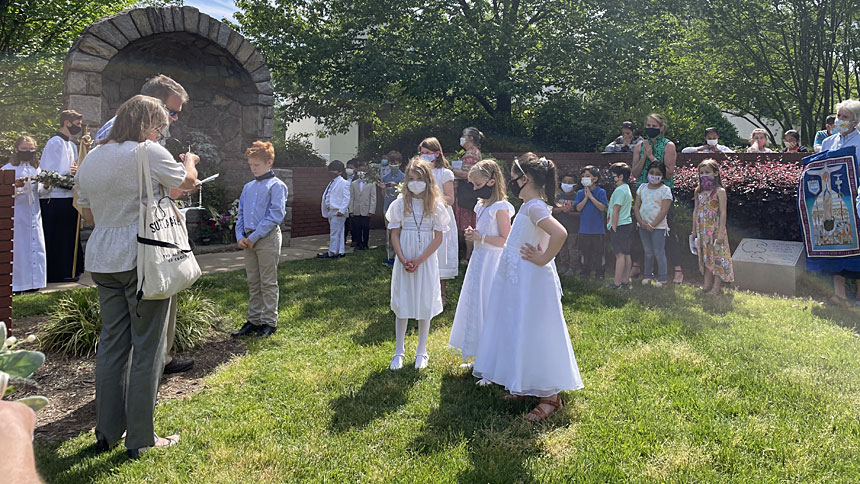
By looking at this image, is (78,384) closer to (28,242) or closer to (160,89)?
(160,89)

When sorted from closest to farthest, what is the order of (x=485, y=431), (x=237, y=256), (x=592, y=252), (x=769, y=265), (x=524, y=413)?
(x=485, y=431)
(x=524, y=413)
(x=769, y=265)
(x=592, y=252)
(x=237, y=256)

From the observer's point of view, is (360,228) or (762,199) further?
(360,228)

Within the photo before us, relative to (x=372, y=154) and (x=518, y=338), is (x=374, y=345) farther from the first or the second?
(x=372, y=154)

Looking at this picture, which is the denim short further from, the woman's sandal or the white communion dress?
the white communion dress

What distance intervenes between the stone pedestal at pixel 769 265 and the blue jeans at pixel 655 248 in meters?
1.20

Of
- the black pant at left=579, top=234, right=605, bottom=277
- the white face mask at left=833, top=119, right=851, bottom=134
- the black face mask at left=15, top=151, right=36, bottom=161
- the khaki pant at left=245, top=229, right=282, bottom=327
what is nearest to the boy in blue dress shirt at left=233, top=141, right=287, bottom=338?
the khaki pant at left=245, top=229, right=282, bottom=327

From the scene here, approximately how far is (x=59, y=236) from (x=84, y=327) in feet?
12.0

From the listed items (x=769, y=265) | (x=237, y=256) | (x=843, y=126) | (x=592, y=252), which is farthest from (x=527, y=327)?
(x=237, y=256)

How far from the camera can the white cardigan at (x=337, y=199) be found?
1045 centimetres

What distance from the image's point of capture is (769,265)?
815cm

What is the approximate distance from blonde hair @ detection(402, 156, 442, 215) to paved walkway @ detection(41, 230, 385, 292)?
499cm

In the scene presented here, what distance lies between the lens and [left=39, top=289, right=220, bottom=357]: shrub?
Result: 507cm

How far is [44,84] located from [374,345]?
19.5m

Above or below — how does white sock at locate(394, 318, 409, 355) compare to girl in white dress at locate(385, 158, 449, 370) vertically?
below
